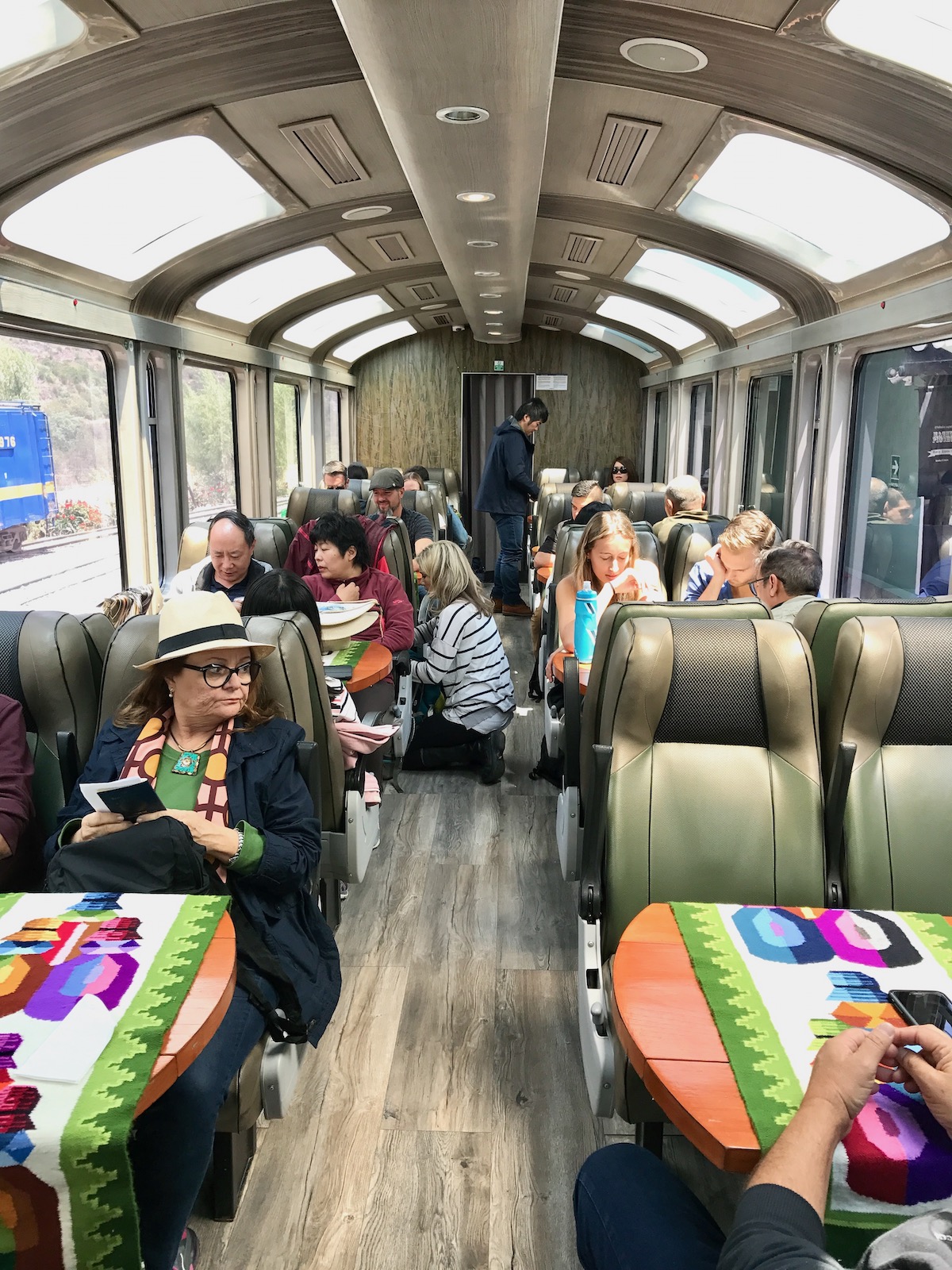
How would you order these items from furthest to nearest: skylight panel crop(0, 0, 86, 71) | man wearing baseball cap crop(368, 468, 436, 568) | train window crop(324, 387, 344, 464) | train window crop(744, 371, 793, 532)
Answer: train window crop(324, 387, 344, 464) < train window crop(744, 371, 793, 532) < man wearing baseball cap crop(368, 468, 436, 568) < skylight panel crop(0, 0, 86, 71)

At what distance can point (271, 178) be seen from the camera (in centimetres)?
435

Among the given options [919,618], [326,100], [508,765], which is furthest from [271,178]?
[919,618]

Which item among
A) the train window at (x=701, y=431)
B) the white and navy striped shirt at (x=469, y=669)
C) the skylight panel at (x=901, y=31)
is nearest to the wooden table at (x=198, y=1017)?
the skylight panel at (x=901, y=31)

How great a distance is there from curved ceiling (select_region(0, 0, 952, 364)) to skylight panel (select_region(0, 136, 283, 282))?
0.10m

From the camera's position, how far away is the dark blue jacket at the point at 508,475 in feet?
26.0

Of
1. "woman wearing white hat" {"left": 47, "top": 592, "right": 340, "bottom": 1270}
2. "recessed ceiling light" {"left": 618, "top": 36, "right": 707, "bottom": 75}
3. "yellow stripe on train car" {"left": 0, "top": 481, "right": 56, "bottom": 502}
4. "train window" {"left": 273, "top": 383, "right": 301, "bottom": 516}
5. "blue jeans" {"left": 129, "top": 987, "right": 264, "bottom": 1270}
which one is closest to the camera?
"blue jeans" {"left": 129, "top": 987, "right": 264, "bottom": 1270}

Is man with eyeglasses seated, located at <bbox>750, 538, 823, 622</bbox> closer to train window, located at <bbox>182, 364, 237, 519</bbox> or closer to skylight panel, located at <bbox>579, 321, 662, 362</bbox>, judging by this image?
train window, located at <bbox>182, 364, 237, 519</bbox>

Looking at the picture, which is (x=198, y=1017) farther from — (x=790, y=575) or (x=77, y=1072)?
(x=790, y=575)

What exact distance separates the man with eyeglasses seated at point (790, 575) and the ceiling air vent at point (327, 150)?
232 cm

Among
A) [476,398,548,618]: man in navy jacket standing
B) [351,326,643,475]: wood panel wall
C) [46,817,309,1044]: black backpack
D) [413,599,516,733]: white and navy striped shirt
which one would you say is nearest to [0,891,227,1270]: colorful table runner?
[46,817,309,1044]: black backpack

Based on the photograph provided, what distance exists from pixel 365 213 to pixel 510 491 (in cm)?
324

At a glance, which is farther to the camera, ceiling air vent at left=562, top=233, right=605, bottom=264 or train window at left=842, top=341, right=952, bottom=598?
ceiling air vent at left=562, top=233, right=605, bottom=264

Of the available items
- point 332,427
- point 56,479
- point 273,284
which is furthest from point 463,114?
point 332,427

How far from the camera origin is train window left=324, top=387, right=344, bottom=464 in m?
10.5
